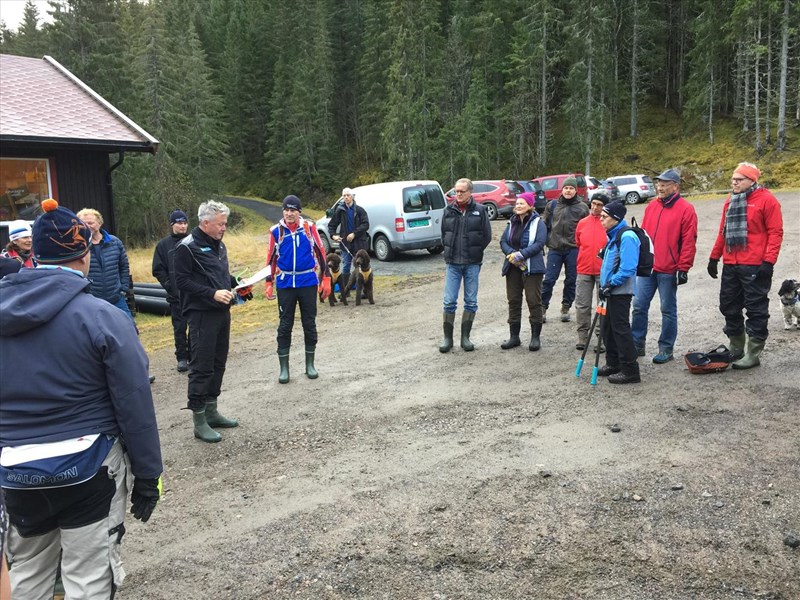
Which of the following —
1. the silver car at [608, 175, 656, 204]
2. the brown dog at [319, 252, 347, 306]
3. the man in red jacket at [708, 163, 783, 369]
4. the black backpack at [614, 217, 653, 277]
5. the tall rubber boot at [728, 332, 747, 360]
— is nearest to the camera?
the man in red jacket at [708, 163, 783, 369]

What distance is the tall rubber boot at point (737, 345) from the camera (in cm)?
652

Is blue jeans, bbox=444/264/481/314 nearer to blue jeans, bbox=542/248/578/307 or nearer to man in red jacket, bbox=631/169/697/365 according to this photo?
blue jeans, bbox=542/248/578/307

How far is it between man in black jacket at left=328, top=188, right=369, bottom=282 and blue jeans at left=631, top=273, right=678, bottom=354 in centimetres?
592

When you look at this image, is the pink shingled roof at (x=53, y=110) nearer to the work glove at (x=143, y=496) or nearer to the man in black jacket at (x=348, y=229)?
the man in black jacket at (x=348, y=229)

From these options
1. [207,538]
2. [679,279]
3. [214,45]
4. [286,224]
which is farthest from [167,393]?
[214,45]

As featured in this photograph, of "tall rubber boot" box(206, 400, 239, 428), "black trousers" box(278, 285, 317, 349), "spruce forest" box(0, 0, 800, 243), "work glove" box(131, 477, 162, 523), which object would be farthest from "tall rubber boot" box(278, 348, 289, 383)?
"spruce forest" box(0, 0, 800, 243)

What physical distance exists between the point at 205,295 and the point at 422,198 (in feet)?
37.1

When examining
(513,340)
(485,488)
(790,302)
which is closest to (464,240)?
(513,340)

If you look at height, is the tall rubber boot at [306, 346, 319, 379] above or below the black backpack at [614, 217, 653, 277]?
below

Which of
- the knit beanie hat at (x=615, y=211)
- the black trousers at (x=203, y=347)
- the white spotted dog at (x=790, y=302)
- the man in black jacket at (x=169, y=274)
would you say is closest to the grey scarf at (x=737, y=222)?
the knit beanie hat at (x=615, y=211)

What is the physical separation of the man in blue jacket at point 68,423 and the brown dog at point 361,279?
879cm

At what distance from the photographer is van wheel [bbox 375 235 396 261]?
16531 mm

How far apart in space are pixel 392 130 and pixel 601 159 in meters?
14.2

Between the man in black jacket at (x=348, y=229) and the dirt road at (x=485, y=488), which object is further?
the man in black jacket at (x=348, y=229)
